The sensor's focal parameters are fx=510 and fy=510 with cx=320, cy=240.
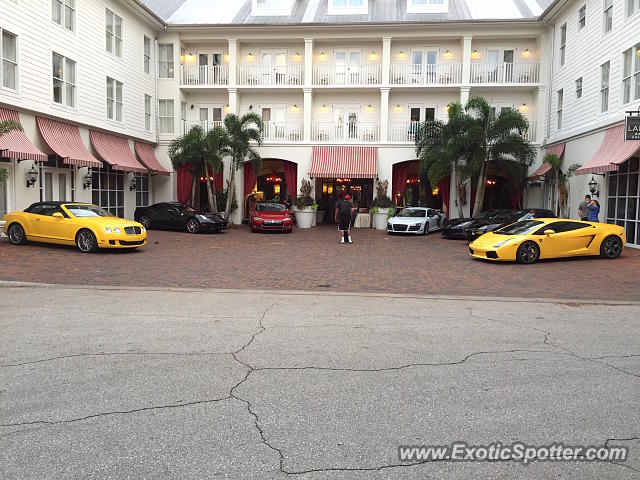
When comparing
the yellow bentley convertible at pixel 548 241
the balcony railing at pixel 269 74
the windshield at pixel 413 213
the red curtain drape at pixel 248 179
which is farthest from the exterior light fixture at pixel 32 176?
the yellow bentley convertible at pixel 548 241

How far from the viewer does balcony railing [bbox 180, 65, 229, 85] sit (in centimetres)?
3019

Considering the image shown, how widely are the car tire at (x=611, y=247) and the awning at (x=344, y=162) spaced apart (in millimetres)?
15489

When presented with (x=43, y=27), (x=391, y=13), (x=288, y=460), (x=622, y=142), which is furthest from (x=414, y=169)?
(x=288, y=460)

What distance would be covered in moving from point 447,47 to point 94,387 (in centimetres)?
2972

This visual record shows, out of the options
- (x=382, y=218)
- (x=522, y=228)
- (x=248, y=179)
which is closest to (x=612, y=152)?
(x=522, y=228)

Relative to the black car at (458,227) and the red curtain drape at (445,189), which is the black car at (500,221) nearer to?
the black car at (458,227)

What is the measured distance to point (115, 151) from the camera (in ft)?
81.7

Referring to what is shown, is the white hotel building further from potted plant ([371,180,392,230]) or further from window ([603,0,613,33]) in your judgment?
window ([603,0,613,33])

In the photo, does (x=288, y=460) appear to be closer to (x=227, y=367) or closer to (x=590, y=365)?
(x=227, y=367)

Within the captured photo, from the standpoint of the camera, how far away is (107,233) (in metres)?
14.4

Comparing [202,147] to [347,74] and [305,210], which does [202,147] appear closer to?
[305,210]

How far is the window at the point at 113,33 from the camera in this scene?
81.0 feet

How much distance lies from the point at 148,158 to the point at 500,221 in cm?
1906

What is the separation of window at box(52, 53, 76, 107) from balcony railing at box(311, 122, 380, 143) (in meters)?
12.9
